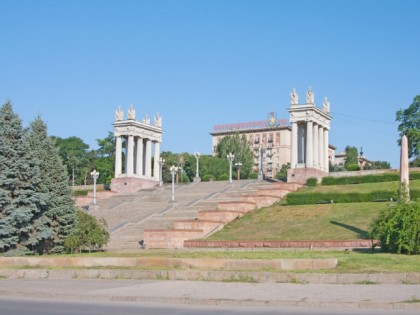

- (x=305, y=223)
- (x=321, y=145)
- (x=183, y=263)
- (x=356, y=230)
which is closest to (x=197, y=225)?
(x=305, y=223)

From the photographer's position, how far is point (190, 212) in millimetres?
48562

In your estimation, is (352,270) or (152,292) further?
(352,270)

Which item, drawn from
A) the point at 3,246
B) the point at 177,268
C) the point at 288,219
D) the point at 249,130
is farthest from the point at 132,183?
the point at 249,130

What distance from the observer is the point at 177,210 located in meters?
50.8

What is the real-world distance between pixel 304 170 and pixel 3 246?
36081 millimetres

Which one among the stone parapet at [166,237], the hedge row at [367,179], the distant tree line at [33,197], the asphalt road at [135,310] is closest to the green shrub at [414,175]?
the hedge row at [367,179]

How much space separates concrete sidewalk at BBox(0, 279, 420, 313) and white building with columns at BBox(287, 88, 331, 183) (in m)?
43.9

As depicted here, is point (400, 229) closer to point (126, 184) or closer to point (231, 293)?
point (231, 293)

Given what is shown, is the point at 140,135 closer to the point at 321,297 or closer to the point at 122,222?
the point at 122,222

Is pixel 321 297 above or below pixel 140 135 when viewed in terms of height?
below

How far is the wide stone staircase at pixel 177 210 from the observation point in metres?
40.3

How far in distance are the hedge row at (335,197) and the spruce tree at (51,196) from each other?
19.5 meters

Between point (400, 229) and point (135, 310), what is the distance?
13.4m

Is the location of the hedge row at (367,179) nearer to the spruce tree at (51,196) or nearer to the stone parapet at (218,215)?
the stone parapet at (218,215)
